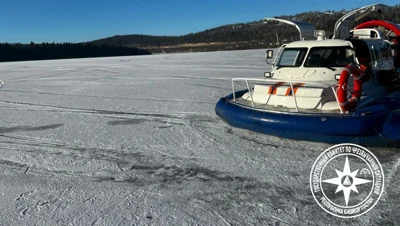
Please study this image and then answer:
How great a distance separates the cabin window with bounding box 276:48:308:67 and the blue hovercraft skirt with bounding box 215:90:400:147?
5.29 feet

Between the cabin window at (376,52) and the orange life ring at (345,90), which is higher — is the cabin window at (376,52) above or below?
above

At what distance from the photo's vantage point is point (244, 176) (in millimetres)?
4160

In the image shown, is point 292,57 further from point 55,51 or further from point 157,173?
point 55,51

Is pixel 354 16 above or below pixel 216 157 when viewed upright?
above

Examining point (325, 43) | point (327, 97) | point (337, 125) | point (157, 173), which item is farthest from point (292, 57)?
point (157, 173)

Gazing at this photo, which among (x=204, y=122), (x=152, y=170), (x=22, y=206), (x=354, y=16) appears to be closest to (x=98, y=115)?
(x=204, y=122)

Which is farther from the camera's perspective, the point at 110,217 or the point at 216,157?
the point at 216,157

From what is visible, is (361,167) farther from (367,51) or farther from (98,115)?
(98,115)

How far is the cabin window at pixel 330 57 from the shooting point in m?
6.38

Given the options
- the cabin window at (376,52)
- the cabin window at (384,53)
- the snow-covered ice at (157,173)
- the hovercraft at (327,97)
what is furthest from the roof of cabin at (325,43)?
the snow-covered ice at (157,173)

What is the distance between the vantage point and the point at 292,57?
694 centimetres

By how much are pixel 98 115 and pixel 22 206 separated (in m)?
4.42

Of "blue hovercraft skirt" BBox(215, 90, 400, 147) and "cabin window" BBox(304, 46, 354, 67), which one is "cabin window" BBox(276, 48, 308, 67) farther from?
"blue hovercraft skirt" BBox(215, 90, 400, 147)

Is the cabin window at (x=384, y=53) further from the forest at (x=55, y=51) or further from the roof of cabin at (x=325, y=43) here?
the forest at (x=55, y=51)
